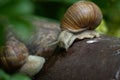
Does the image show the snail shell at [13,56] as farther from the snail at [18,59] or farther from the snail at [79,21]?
the snail at [79,21]

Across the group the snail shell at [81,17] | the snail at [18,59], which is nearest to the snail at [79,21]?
the snail shell at [81,17]

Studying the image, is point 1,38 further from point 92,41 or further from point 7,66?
point 92,41

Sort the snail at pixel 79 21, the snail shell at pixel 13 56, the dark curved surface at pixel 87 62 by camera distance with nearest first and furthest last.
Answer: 1. the dark curved surface at pixel 87 62
2. the snail shell at pixel 13 56
3. the snail at pixel 79 21

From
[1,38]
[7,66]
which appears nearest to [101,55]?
[7,66]

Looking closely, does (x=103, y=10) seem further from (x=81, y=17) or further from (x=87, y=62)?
(x=87, y=62)

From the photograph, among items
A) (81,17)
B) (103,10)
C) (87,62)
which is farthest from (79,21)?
(103,10)

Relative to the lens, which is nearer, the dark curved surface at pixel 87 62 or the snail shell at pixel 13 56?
the dark curved surface at pixel 87 62

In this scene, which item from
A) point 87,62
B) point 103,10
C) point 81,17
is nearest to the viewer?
point 87,62
